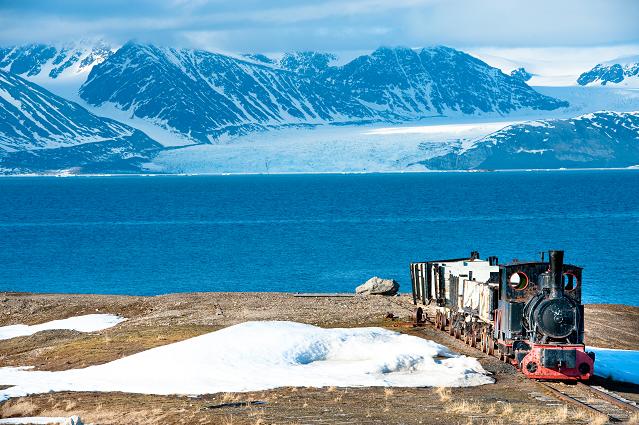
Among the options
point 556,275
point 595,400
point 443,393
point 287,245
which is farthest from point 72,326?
point 287,245

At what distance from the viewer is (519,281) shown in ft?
109

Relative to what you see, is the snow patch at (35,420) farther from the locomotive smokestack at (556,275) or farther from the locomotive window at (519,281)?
the locomotive smokestack at (556,275)

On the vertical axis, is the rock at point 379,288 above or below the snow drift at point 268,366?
below

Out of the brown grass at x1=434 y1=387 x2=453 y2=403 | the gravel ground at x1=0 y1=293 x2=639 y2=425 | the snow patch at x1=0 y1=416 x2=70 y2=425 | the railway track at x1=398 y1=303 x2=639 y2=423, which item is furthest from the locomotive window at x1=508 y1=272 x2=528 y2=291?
the snow patch at x1=0 y1=416 x2=70 y2=425

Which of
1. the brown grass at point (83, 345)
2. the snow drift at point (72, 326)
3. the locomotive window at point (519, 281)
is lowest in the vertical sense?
the snow drift at point (72, 326)

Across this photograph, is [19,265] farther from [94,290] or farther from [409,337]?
[409,337]

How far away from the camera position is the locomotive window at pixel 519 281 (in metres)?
33.1

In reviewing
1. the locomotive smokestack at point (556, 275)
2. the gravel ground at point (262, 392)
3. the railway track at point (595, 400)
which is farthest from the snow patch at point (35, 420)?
the locomotive smokestack at point (556, 275)

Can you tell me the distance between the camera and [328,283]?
8756cm

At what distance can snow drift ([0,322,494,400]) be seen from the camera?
3108cm

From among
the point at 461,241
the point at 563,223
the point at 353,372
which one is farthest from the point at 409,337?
the point at 563,223

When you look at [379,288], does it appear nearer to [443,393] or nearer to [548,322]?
[548,322]

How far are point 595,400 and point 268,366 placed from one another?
30.3 feet

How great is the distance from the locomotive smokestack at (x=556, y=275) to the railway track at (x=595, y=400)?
8.18 feet
